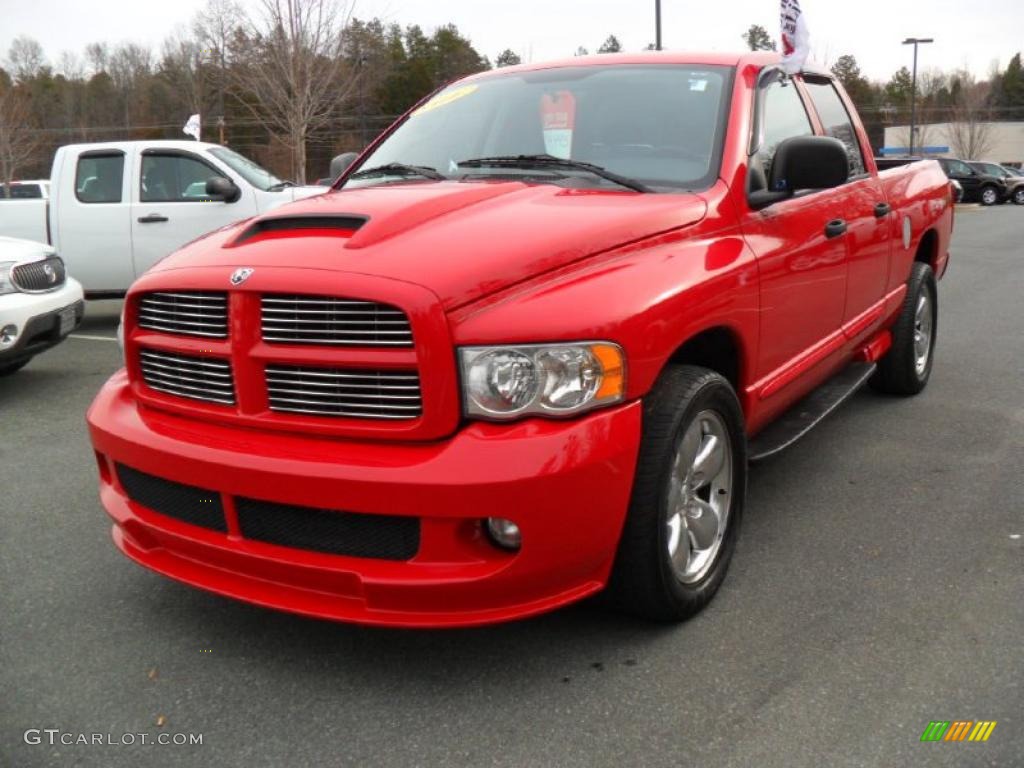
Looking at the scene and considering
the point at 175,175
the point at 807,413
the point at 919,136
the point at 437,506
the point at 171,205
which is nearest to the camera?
the point at 437,506

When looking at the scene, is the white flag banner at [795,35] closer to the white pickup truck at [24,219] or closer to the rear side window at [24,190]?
the white pickup truck at [24,219]

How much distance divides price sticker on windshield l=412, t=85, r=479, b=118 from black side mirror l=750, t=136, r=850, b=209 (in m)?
1.44

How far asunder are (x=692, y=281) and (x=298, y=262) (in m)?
1.14

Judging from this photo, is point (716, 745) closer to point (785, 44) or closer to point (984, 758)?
point (984, 758)

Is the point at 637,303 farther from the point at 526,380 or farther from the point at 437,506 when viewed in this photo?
the point at 437,506

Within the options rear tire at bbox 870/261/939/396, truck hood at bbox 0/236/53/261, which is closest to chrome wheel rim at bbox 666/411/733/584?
rear tire at bbox 870/261/939/396

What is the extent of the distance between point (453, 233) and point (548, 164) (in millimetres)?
956

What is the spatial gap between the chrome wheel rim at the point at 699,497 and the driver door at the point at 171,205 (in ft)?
23.5

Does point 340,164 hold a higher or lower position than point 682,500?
higher

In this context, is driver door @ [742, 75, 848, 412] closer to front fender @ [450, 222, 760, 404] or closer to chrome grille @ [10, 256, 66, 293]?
front fender @ [450, 222, 760, 404]

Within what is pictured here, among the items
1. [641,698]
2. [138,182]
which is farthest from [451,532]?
[138,182]

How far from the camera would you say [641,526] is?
2771mm

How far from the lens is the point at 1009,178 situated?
37.0 meters

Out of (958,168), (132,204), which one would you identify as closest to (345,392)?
(132,204)
